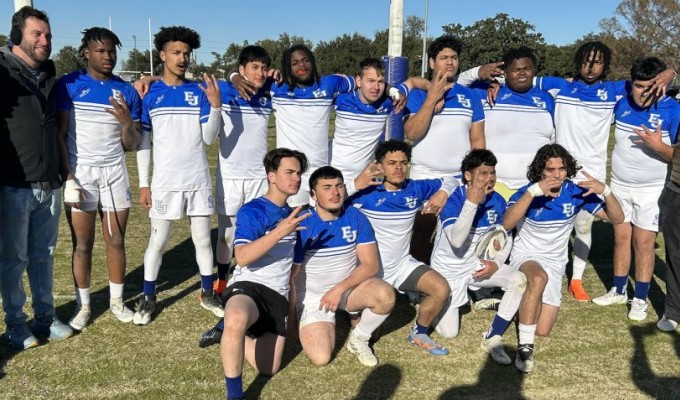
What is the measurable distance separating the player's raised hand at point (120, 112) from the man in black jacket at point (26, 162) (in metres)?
0.40

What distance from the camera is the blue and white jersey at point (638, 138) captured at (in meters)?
4.92

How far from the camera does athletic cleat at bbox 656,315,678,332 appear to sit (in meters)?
4.68

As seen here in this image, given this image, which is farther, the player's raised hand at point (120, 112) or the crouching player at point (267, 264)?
the player's raised hand at point (120, 112)

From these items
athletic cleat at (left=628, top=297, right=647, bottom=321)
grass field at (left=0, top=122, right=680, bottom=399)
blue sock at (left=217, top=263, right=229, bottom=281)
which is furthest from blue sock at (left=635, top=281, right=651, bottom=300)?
blue sock at (left=217, top=263, right=229, bottom=281)

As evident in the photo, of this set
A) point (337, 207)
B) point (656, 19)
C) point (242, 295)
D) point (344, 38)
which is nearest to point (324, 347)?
point (242, 295)

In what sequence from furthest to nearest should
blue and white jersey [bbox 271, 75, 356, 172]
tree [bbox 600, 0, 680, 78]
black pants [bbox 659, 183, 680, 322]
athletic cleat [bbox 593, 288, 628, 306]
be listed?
tree [bbox 600, 0, 680, 78], athletic cleat [bbox 593, 288, 628, 306], blue and white jersey [bbox 271, 75, 356, 172], black pants [bbox 659, 183, 680, 322]

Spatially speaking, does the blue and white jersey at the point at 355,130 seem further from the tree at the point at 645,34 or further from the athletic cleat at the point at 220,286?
the tree at the point at 645,34

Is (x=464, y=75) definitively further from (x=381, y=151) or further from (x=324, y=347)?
(x=324, y=347)

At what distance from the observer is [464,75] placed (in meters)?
5.54

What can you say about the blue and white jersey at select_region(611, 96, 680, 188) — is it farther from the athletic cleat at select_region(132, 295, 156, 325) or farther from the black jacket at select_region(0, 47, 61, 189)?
the black jacket at select_region(0, 47, 61, 189)

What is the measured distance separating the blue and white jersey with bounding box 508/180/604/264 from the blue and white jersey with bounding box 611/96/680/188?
78 centimetres

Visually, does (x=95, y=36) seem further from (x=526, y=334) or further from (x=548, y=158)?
(x=526, y=334)

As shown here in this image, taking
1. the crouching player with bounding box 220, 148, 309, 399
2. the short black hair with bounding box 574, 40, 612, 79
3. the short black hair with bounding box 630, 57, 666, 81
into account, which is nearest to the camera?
the crouching player with bounding box 220, 148, 309, 399

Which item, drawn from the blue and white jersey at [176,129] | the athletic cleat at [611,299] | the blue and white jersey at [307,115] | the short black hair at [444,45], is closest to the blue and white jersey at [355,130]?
the blue and white jersey at [307,115]
